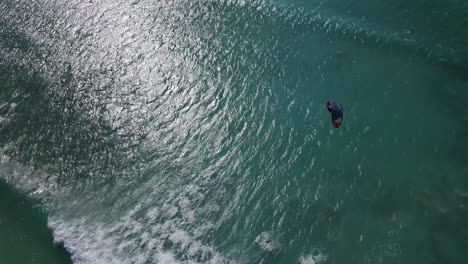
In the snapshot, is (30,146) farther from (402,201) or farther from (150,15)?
(402,201)

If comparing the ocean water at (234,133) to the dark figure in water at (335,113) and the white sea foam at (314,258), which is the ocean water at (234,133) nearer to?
the white sea foam at (314,258)

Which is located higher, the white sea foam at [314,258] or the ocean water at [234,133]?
the ocean water at [234,133]

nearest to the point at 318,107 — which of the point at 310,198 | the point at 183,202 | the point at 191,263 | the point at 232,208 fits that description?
the point at 310,198

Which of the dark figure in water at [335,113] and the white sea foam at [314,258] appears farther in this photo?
the dark figure in water at [335,113]

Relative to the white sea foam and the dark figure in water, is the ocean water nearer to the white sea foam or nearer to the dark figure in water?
the white sea foam

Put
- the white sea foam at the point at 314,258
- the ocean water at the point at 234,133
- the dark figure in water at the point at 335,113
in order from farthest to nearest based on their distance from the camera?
the dark figure in water at the point at 335,113, the ocean water at the point at 234,133, the white sea foam at the point at 314,258

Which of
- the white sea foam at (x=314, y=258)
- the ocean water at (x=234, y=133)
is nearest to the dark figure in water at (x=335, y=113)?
the ocean water at (x=234, y=133)

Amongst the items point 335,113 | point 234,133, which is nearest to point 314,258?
point 335,113

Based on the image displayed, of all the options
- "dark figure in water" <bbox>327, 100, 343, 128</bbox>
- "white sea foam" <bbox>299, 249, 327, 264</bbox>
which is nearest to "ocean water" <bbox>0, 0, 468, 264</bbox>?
"white sea foam" <bbox>299, 249, 327, 264</bbox>

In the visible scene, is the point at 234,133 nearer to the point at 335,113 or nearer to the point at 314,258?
the point at 335,113
